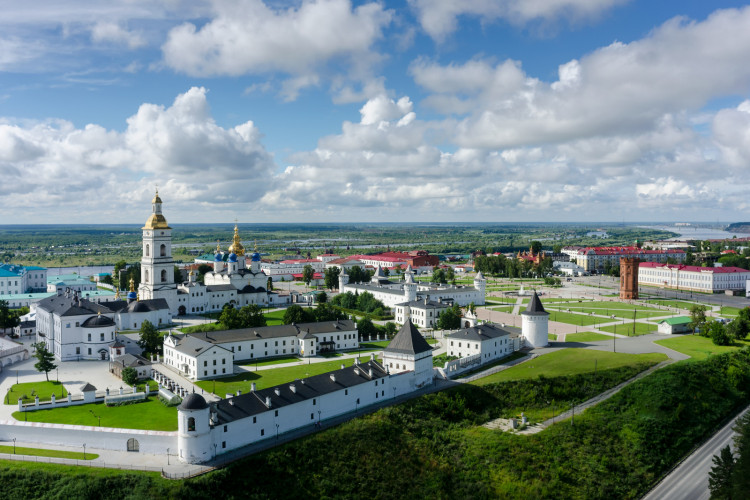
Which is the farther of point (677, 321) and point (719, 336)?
point (677, 321)

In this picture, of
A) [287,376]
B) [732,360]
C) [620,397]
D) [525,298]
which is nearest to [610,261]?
[525,298]

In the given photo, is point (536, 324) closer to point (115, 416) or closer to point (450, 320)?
point (450, 320)

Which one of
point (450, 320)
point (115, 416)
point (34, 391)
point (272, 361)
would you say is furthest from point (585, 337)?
point (34, 391)

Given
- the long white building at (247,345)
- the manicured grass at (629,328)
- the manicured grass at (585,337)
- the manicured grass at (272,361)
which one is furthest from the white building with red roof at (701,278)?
the manicured grass at (272,361)

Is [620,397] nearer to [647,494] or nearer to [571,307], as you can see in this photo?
[647,494]

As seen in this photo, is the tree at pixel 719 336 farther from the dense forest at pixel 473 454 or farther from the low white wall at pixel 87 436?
the low white wall at pixel 87 436

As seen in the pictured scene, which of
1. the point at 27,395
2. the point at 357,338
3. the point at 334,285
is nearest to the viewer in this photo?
the point at 27,395

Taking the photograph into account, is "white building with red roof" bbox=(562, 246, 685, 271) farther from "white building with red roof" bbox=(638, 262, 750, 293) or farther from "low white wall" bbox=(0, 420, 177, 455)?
"low white wall" bbox=(0, 420, 177, 455)

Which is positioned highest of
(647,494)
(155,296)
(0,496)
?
(155,296)
